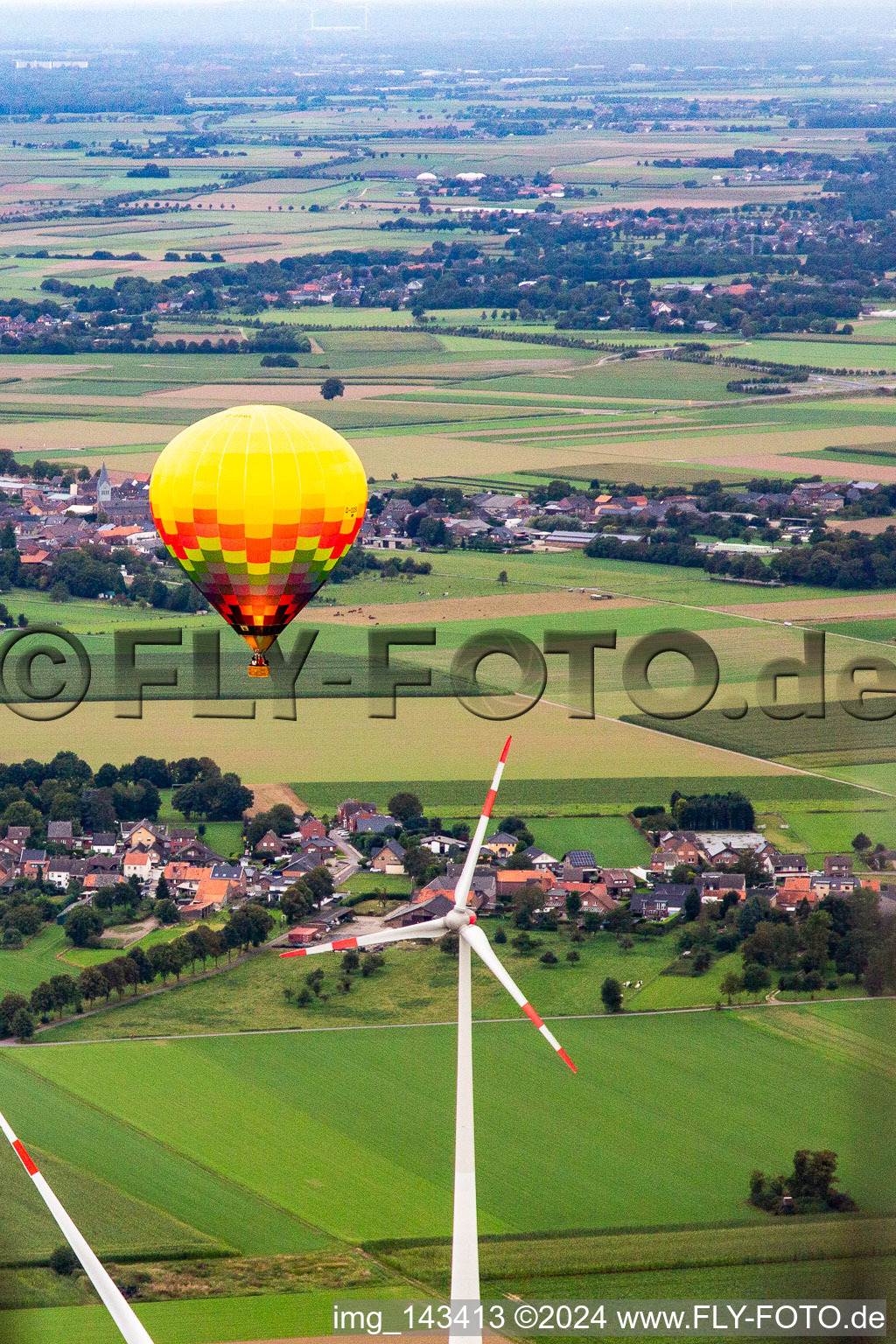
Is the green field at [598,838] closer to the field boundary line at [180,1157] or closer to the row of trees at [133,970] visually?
the row of trees at [133,970]

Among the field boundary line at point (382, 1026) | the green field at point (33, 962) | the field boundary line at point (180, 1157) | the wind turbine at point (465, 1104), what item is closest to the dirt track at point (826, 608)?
the field boundary line at point (382, 1026)

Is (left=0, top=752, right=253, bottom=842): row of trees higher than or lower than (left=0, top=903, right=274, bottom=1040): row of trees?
higher

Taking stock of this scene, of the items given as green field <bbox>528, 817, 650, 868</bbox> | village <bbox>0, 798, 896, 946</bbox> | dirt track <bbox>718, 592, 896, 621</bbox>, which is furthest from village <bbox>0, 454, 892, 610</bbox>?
green field <bbox>528, 817, 650, 868</bbox>

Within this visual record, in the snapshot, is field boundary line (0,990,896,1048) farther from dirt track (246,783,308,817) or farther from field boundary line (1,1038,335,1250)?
dirt track (246,783,308,817)

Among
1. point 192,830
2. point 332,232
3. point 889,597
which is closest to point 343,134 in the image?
point 332,232

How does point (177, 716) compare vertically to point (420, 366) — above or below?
below

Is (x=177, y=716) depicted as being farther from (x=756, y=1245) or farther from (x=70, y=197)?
(x=70, y=197)
